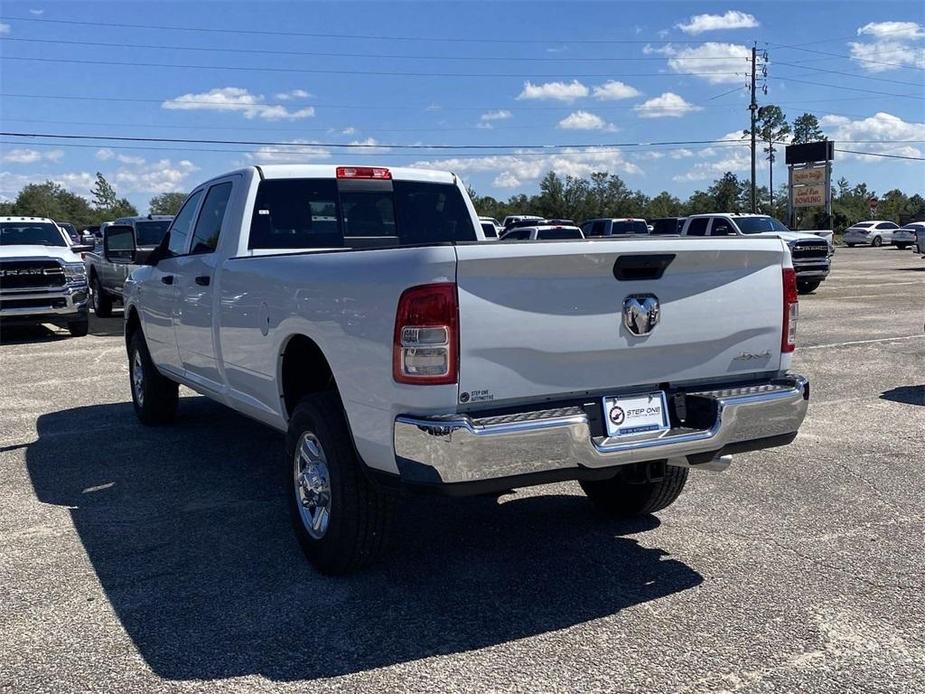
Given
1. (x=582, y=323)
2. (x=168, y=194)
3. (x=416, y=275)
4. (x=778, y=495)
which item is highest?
(x=168, y=194)

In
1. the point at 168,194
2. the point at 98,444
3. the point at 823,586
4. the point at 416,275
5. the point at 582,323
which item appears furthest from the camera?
the point at 168,194

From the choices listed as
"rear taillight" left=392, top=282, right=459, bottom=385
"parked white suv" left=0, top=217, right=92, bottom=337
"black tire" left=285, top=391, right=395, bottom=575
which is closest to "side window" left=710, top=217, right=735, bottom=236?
"parked white suv" left=0, top=217, right=92, bottom=337

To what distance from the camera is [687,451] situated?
4016 mm

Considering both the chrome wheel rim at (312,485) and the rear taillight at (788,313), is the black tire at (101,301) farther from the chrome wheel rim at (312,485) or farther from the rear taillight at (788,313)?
the rear taillight at (788,313)

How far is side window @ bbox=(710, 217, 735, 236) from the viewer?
2303 centimetres

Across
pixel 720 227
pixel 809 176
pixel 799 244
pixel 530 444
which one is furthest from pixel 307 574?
pixel 809 176

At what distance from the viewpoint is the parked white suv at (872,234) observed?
58.5 m

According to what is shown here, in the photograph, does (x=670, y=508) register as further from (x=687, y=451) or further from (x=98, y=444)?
(x=98, y=444)

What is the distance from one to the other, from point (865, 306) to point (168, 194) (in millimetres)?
94537

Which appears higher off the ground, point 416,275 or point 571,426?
point 416,275

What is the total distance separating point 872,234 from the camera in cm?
5853

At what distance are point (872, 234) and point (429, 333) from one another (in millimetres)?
61407

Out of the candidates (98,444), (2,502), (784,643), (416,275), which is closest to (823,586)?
(784,643)

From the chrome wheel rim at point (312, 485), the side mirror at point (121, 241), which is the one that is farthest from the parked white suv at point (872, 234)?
the chrome wheel rim at point (312, 485)
